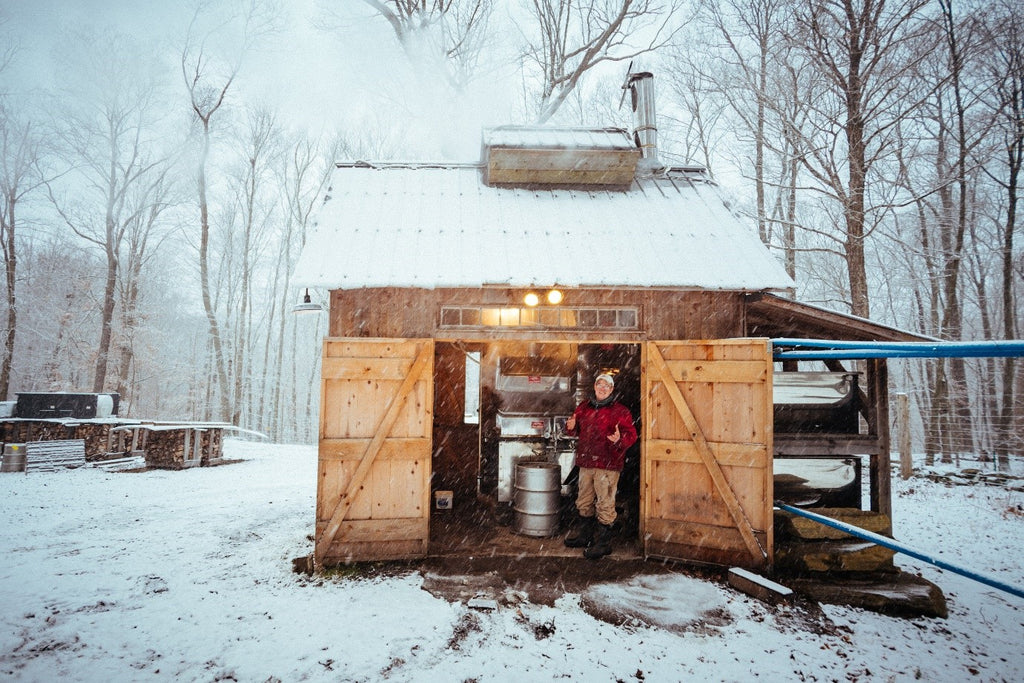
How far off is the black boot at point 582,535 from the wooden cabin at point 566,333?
0.46 meters

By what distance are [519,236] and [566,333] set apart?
5.17 ft

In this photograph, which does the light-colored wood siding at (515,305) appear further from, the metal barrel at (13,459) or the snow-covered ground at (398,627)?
the metal barrel at (13,459)

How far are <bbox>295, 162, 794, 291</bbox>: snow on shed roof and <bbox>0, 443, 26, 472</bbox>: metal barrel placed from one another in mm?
10104

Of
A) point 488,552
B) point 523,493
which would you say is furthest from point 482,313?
point 488,552

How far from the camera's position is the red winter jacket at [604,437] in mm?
5723

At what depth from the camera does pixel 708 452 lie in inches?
209

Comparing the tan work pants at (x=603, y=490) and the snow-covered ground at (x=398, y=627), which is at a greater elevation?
the tan work pants at (x=603, y=490)

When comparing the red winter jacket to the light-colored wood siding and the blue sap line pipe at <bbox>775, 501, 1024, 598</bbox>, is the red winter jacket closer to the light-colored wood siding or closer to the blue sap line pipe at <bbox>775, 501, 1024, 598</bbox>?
the light-colored wood siding

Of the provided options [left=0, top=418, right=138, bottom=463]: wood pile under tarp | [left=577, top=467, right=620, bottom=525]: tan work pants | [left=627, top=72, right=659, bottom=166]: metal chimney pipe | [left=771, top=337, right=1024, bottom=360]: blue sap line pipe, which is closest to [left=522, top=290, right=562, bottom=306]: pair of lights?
[left=577, top=467, right=620, bottom=525]: tan work pants

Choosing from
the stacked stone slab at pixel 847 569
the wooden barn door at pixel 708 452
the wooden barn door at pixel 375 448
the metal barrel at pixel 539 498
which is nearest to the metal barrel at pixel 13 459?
the wooden barn door at pixel 375 448

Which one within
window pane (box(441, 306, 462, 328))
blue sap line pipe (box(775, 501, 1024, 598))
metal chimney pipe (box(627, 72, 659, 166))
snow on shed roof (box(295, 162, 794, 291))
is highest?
metal chimney pipe (box(627, 72, 659, 166))

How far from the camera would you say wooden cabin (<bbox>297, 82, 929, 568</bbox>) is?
17.3 feet

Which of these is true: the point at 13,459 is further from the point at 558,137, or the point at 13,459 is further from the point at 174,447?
the point at 558,137

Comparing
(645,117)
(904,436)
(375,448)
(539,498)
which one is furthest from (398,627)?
(904,436)
